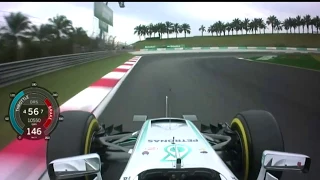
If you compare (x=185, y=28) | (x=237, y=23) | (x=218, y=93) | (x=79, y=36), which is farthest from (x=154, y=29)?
(x=218, y=93)

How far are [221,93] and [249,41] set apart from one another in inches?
48.7

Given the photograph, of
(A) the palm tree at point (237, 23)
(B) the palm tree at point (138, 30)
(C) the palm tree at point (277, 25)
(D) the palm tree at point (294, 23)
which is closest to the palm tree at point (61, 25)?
(B) the palm tree at point (138, 30)

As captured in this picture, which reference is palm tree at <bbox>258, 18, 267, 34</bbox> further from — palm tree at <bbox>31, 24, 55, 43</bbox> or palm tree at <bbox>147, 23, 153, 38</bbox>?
palm tree at <bbox>31, 24, 55, 43</bbox>

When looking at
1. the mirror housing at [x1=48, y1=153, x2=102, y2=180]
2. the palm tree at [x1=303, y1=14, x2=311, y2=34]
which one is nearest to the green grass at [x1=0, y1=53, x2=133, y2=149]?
the mirror housing at [x1=48, y1=153, x2=102, y2=180]

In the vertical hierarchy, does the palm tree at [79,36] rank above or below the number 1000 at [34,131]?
above

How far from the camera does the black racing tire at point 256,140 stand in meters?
3.44

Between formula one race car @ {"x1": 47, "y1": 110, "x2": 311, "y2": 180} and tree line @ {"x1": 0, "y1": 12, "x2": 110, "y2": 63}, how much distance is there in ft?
1.98

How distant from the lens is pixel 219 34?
3510 mm

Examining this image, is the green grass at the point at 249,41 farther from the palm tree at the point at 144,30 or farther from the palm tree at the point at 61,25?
the palm tree at the point at 61,25

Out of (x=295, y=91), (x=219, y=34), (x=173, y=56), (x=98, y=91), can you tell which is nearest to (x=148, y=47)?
(x=173, y=56)

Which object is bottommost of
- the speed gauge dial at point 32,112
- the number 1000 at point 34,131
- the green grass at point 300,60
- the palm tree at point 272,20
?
the number 1000 at point 34,131

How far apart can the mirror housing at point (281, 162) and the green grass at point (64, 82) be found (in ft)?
5.68

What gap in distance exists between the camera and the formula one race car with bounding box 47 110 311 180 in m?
2.56

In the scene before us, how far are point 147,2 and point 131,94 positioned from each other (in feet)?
7.78
